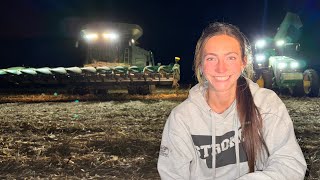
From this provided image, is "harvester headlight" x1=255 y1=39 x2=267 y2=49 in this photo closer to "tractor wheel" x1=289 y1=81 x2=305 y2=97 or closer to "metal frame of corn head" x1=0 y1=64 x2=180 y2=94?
"tractor wheel" x1=289 y1=81 x2=305 y2=97

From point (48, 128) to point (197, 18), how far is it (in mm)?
106622

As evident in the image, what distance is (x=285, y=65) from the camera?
15562mm

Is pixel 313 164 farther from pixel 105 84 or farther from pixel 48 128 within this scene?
pixel 105 84

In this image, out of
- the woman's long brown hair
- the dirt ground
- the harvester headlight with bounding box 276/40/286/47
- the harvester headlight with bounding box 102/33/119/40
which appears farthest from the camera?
the harvester headlight with bounding box 102/33/119/40

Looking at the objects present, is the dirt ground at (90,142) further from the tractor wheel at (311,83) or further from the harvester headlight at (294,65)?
the harvester headlight at (294,65)

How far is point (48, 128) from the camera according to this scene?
26.6 feet

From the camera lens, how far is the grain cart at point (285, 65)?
601 inches

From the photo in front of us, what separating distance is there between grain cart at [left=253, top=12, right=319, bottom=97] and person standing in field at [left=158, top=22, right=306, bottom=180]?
12481 mm

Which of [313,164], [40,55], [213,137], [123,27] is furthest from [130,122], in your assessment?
[40,55]

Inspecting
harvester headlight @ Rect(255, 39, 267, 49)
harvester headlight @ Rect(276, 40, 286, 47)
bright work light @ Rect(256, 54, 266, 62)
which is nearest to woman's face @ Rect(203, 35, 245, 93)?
bright work light @ Rect(256, 54, 266, 62)

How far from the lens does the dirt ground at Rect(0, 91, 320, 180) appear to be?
4.88m

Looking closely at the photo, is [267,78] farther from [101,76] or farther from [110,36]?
[110,36]

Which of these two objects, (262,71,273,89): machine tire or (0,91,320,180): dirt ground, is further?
(262,71,273,89): machine tire

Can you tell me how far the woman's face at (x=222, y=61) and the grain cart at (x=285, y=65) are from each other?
12504 mm
